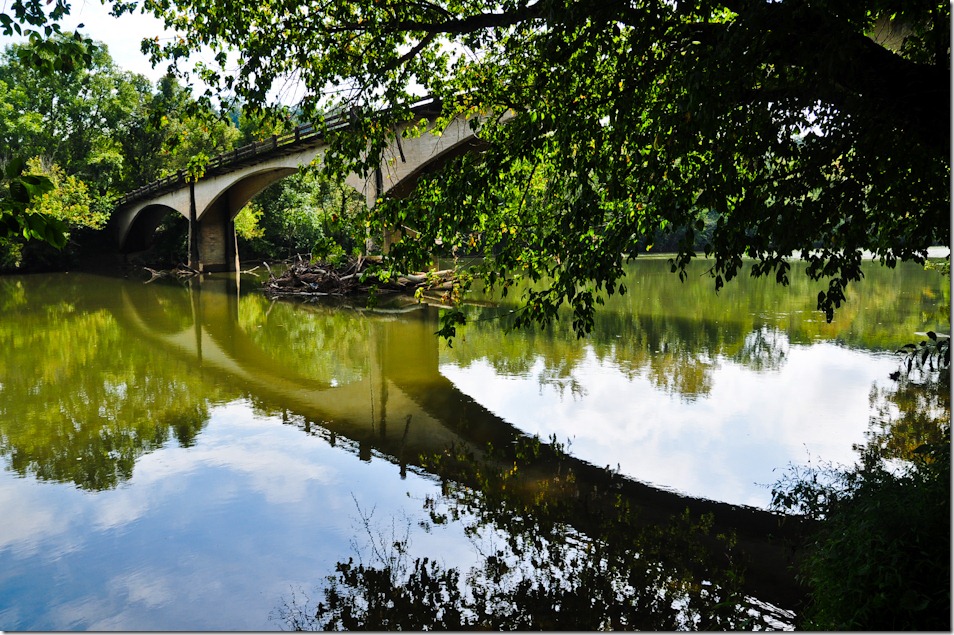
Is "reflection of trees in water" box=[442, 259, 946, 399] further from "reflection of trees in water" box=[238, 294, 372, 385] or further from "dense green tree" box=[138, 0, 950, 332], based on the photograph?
"dense green tree" box=[138, 0, 950, 332]

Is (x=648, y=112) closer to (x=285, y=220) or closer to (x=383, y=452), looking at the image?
(x=383, y=452)

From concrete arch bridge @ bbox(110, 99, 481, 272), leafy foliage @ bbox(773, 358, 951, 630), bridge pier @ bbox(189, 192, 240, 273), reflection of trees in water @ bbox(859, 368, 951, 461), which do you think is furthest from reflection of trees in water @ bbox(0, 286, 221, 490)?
bridge pier @ bbox(189, 192, 240, 273)

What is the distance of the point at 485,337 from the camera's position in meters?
11.8

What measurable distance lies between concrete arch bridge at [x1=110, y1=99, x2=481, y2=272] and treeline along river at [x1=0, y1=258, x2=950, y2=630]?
774 centimetres

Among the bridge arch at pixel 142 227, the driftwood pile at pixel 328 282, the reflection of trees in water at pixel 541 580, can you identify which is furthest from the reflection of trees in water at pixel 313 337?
the bridge arch at pixel 142 227

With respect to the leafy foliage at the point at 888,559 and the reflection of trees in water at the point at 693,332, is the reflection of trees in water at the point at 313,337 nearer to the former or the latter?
the reflection of trees in water at the point at 693,332

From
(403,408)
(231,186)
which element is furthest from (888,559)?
(231,186)

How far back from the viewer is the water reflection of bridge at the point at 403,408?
4.48 m

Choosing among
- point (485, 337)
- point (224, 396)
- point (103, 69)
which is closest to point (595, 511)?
point (224, 396)

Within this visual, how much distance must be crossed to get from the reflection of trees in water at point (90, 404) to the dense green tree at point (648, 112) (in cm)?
340

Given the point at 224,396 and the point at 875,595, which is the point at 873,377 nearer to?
the point at 875,595

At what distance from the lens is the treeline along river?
13.3 ft

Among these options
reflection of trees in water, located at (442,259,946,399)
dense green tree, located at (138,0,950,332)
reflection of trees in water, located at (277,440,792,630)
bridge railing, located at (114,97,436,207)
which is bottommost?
reflection of trees in water, located at (277,440,792,630)

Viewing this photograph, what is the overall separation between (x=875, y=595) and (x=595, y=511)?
7.51ft
